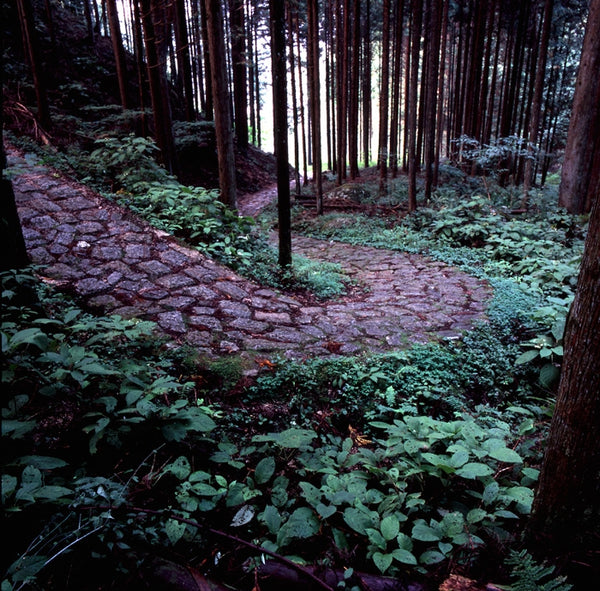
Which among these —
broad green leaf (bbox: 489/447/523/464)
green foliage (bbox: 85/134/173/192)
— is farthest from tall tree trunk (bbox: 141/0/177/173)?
broad green leaf (bbox: 489/447/523/464)

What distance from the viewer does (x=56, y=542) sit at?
1.32m

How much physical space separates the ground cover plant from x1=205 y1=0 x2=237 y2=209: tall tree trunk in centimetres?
419

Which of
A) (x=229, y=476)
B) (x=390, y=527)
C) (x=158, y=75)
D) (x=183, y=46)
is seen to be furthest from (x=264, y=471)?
(x=183, y=46)

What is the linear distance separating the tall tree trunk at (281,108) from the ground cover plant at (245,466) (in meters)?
2.81

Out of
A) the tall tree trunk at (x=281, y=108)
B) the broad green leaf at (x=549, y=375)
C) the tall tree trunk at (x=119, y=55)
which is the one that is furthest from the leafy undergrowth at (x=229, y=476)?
the tall tree trunk at (x=119, y=55)

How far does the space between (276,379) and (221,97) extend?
4.99 meters

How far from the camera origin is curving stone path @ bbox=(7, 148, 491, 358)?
3979 millimetres

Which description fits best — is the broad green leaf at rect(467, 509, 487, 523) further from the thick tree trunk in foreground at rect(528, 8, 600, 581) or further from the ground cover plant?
the thick tree trunk in foreground at rect(528, 8, 600, 581)

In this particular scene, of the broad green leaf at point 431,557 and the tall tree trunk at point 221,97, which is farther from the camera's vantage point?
the tall tree trunk at point 221,97

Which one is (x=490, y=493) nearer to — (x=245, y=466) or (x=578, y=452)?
(x=578, y=452)

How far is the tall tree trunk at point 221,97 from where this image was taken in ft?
18.5

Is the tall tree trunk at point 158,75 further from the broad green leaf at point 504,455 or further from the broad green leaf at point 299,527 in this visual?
the broad green leaf at point 504,455

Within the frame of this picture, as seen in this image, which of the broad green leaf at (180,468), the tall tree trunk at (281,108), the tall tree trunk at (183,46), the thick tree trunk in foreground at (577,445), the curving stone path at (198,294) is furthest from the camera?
the tall tree trunk at (183,46)

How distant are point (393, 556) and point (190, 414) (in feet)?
4.14
